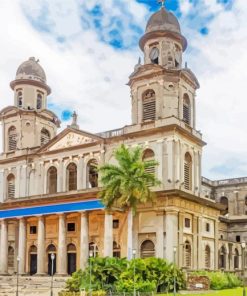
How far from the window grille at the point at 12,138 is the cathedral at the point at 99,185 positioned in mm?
109

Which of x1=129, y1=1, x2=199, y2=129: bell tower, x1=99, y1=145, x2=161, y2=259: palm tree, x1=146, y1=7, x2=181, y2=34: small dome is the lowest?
x1=99, y1=145, x2=161, y2=259: palm tree

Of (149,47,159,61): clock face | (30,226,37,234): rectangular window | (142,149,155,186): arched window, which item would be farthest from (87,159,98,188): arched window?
(149,47,159,61): clock face

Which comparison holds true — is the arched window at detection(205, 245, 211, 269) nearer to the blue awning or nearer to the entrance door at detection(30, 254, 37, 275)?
the blue awning

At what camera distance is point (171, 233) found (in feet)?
132

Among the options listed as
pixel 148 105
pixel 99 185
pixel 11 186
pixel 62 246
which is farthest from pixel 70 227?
pixel 148 105

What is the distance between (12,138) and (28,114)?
3.25 meters

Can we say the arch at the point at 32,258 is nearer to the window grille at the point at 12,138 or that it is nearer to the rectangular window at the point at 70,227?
the rectangular window at the point at 70,227

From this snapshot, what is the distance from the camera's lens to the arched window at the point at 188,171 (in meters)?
44.5

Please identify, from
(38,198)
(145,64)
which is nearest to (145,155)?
(145,64)

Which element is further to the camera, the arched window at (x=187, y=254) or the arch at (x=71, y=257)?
the arch at (x=71, y=257)

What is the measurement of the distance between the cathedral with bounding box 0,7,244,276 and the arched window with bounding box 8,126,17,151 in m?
0.11

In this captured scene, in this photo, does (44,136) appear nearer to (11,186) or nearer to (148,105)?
(11,186)

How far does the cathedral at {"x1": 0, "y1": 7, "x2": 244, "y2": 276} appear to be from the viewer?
42.2 metres

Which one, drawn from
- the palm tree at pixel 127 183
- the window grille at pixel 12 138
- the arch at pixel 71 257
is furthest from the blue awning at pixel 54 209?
the window grille at pixel 12 138
